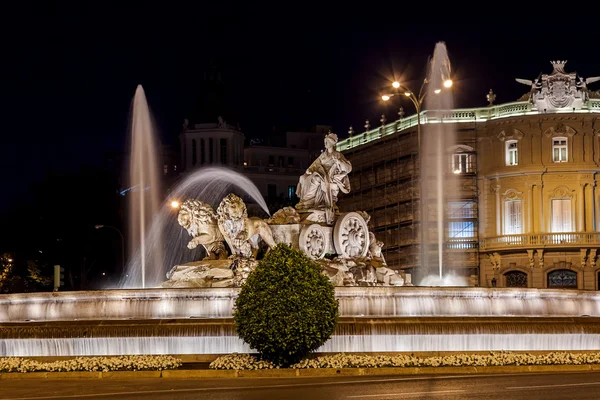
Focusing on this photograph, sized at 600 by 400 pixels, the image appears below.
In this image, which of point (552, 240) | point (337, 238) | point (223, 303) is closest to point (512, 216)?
point (552, 240)

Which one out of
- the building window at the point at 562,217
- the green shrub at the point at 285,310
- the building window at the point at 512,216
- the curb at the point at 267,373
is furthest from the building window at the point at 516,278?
the green shrub at the point at 285,310

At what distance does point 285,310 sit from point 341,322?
212cm

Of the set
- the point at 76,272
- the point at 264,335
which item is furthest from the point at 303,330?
the point at 76,272

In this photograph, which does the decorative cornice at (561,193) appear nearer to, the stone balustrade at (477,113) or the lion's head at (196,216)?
the stone balustrade at (477,113)

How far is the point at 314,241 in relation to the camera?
28656 millimetres

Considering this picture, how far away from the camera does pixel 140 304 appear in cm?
2445

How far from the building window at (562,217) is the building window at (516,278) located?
322 centimetres

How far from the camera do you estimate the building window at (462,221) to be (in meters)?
68.4

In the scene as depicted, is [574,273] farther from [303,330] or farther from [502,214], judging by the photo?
[303,330]

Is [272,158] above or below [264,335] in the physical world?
above

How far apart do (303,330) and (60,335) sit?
198 inches

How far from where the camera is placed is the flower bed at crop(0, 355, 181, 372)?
2091 cm

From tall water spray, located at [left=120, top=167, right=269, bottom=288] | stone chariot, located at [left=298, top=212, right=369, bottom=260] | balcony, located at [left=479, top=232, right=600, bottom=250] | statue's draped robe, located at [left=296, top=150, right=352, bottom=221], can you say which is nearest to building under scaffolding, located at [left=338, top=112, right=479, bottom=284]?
balcony, located at [left=479, top=232, right=600, bottom=250]

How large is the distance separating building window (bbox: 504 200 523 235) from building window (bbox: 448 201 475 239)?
6.52ft
